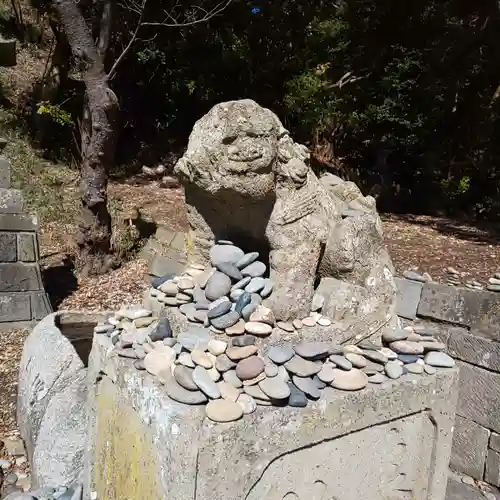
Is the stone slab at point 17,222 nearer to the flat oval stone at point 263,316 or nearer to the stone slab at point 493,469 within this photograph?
the flat oval stone at point 263,316

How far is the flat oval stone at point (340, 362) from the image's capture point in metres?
1.59

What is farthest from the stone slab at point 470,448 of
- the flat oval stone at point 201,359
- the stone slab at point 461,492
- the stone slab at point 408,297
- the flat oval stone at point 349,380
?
the flat oval stone at point 201,359

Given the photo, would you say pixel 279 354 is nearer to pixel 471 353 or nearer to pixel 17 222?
pixel 471 353

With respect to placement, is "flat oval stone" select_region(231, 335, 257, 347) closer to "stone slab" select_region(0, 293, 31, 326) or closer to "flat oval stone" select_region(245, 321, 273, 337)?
"flat oval stone" select_region(245, 321, 273, 337)

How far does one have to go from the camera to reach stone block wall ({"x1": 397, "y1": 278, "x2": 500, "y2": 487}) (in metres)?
3.22

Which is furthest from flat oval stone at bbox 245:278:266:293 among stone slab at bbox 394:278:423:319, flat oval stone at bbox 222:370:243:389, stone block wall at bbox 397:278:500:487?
stone slab at bbox 394:278:423:319

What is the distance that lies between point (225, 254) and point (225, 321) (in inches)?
10.3

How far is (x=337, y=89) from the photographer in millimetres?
9258

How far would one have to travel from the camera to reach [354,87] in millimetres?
9258

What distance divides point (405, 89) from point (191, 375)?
8.36 metres

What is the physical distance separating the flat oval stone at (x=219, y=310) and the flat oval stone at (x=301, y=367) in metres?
0.24

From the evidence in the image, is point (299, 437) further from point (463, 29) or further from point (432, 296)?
point (463, 29)

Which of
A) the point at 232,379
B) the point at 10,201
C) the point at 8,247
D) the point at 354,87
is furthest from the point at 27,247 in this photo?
the point at 354,87

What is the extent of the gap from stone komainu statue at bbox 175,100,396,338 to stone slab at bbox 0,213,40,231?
291cm
